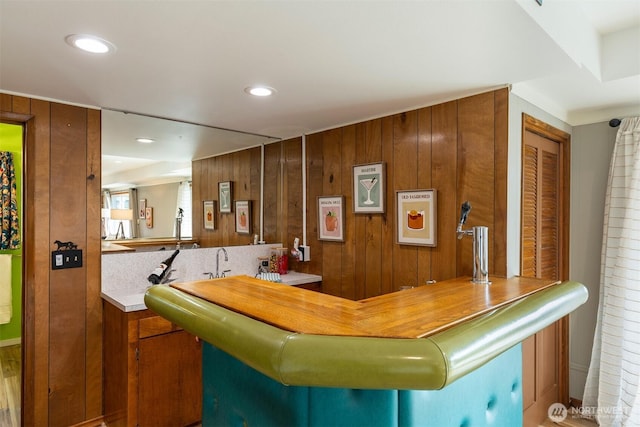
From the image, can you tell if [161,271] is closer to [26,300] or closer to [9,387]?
[26,300]

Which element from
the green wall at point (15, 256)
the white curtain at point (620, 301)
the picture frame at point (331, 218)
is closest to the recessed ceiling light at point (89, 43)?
the picture frame at point (331, 218)

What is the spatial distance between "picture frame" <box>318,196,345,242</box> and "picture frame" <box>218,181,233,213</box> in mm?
785

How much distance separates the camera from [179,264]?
2.90m

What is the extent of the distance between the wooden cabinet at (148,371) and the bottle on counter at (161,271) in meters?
0.31

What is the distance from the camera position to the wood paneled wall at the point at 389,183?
216 centimetres

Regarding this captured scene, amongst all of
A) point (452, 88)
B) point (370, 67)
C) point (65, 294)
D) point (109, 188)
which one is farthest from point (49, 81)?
point (452, 88)

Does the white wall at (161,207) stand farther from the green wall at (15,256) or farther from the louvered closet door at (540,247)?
the louvered closet door at (540,247)

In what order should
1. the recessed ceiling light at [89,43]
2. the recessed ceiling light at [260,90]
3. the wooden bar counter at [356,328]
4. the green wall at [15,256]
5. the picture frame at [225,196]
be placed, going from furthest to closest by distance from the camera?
the green wall at [15,256], the picture frame at [225,196], the recessed ceiling light at [260,90], the recessed ceiling light at [89,43], the wooden bar counter at [356,328]

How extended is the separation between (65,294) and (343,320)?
89.7 inches

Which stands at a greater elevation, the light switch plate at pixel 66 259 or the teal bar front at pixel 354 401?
the light switch plate at pixel 66 259

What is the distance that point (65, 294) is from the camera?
242 cm

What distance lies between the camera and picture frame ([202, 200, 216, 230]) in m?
3.10

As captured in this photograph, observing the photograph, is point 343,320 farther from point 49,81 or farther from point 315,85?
point 49,81

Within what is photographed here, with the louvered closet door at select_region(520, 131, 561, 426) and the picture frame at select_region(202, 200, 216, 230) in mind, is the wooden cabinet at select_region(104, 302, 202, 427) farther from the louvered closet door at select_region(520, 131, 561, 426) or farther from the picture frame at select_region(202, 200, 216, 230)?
the louvered closet door at select_region(520, 131, 561, 426)
